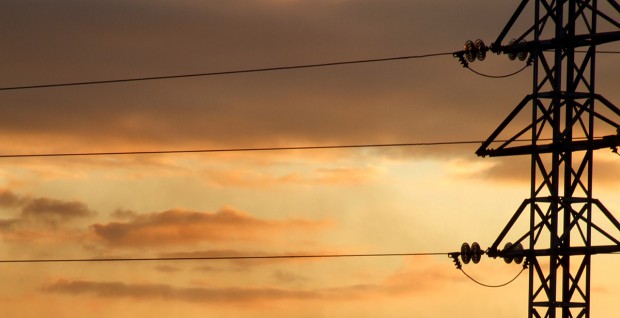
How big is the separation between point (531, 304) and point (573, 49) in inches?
376

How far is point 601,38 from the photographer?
46438 millimetres

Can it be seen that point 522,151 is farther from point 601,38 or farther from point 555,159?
point 601,38

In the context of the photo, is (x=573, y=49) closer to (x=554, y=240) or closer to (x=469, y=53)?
(x=469, y=53)

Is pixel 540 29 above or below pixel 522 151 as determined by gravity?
above

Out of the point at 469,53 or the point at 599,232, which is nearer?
the point at 599,232

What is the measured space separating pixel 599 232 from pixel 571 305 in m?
2.80

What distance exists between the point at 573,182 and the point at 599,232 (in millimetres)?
2195

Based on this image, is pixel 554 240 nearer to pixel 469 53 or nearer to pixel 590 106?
pixel 590 106

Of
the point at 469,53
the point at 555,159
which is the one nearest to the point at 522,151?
the point at 555,159

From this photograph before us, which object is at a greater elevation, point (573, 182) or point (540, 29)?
point (540, 29)

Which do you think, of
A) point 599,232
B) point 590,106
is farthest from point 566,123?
point 599,232

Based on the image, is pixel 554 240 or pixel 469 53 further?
pixel 469 53

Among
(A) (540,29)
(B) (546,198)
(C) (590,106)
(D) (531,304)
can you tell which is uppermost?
(A) (540,29)

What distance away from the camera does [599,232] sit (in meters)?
45.5
